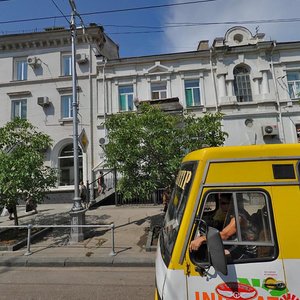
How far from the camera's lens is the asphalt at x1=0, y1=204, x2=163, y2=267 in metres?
6.37

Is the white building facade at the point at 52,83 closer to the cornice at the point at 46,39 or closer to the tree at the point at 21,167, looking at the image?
the cornice at the point at 46,39

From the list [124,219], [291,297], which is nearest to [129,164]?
[124,219]

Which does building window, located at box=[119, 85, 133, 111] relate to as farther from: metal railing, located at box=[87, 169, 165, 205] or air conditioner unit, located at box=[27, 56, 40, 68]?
air conditioner unit, located at box=[27, 56, 40, 68]

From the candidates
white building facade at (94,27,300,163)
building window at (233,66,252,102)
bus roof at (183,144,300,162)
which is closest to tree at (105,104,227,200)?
bus roof at (183,144,300,162)

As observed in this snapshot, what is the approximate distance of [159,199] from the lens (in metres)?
14.3

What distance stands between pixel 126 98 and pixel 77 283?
14.5 metres

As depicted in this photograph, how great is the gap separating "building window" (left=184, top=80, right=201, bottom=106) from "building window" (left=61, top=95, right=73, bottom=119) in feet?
27.5

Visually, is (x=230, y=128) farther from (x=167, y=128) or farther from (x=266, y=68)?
(x=167, y=128)

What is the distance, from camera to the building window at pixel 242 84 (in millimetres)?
17422

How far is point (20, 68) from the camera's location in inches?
755

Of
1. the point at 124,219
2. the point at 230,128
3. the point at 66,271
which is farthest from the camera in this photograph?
the point at 230,128

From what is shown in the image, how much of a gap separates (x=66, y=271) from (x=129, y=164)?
341 cm

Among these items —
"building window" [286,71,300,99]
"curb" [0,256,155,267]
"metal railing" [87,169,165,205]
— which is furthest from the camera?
"building window" [286,71,300,99]

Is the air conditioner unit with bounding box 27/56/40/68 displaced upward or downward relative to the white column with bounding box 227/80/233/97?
upward
